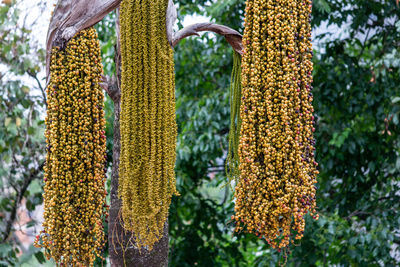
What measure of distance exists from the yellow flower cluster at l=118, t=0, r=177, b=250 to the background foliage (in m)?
1.25

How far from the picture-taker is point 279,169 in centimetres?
186

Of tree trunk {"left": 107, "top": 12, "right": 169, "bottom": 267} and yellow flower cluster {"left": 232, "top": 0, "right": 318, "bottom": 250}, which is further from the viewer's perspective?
tree trunk {"left": 107, "top": 12, "right": 169, "bottom": 267}

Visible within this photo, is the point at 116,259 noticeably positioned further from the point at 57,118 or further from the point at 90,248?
the point at 57,118

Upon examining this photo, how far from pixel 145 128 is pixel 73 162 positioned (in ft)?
1.01

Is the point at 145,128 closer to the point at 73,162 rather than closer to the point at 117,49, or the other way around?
the point at 73,162

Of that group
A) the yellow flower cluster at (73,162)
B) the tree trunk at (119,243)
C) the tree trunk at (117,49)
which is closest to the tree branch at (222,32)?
the tree trunk at (117,49)

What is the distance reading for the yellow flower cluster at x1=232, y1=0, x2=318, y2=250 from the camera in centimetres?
186

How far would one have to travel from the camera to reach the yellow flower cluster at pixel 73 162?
1.93 metres

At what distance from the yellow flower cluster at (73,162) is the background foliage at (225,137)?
1.23 meters

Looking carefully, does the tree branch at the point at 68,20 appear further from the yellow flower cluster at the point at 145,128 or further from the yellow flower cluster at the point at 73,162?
the yellow flower cluster at the point at 145,128

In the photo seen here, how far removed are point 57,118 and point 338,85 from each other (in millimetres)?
2399

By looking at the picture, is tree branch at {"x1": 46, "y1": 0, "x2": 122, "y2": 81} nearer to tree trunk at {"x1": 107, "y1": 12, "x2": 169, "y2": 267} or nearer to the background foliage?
tree trunk at {"x1": 107, "y1": 12, "x2": 169, "y2": 267}

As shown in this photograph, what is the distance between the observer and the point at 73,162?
196 centimetres

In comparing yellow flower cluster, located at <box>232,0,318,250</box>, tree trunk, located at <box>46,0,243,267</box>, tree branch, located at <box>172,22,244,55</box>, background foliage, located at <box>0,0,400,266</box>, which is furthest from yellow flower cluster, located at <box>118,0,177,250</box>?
background foliage, located at <box>0,0,400,266</box>
